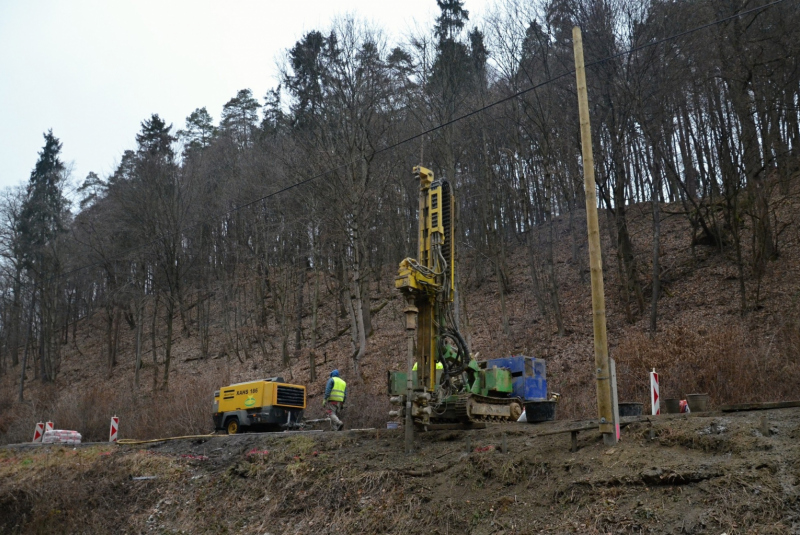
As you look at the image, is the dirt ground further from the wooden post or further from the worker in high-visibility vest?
the worker in high-visibility vest

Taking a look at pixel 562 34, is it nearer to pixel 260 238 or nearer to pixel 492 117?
pixel 492 117

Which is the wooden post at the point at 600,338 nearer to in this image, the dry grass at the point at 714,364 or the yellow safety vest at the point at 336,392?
the dry grass at the point at 714,364

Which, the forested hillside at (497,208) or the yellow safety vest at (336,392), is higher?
the forested hillside at (497,208)

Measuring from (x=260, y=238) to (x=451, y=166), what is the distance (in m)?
15.6

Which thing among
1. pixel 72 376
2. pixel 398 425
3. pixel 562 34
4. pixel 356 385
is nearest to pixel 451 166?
pixel 562 34

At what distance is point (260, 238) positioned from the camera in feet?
120

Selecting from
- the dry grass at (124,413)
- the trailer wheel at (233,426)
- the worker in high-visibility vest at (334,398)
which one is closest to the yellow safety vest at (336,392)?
the worker in high-visibility vest at (334,398)

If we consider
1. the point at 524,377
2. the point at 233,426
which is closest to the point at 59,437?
the point at 233,426

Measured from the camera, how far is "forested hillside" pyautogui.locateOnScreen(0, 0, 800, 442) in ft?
69.2

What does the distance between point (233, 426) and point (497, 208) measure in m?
20.1

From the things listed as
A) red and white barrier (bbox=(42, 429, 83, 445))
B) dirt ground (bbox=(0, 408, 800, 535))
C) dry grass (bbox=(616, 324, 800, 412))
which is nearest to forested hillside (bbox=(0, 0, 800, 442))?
dry grass (bbox=(616, 324, 800, 412))

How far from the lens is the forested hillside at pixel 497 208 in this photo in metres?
21.1

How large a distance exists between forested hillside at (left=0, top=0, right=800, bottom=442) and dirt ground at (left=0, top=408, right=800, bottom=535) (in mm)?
5544

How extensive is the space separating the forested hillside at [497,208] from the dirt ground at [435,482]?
554cm
